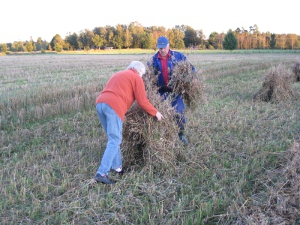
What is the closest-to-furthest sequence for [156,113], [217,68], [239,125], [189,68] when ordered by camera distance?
[156,113]
[189,68]
[239,125]
[217,68]

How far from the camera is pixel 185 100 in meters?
5.52

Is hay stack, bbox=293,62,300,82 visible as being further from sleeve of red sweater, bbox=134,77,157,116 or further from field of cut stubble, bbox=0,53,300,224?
sleeve of red sweater, bbox=134,77,157,116

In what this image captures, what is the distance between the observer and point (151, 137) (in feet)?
14.6

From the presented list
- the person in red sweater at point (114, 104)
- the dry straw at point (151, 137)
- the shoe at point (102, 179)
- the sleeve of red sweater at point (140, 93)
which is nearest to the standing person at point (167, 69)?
the dry straw at point (151, 137)

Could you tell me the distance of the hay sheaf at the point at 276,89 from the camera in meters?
9.05

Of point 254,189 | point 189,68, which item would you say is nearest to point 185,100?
point 189,68

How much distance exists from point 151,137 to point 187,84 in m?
1.37

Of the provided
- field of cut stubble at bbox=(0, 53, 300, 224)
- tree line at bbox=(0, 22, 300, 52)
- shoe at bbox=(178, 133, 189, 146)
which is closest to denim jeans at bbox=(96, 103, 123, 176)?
field of cut stubble at bbox=(0, 53, 300, 224)

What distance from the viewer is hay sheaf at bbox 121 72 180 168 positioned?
4410 millimetres

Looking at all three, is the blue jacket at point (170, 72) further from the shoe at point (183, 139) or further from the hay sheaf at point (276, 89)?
the hay sheaf at point (276, 89)

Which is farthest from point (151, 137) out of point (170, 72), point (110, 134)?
point (170, 72)

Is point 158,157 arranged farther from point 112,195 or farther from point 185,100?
point 185,100

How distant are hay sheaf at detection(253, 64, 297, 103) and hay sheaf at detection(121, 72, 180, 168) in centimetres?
559

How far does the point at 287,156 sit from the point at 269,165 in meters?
0.30
